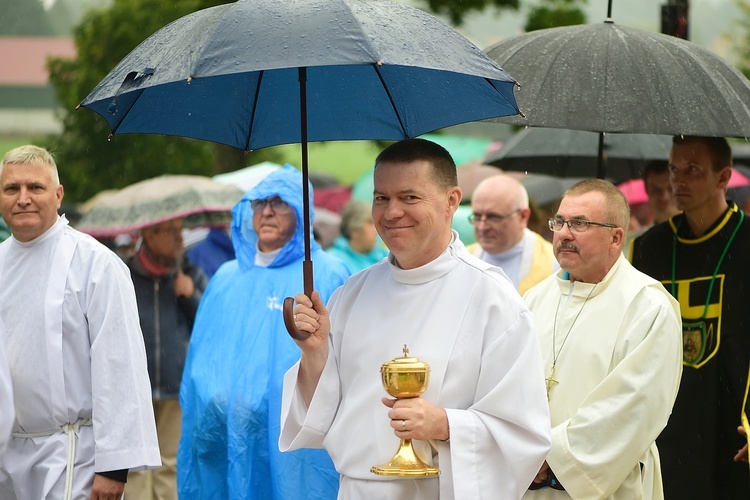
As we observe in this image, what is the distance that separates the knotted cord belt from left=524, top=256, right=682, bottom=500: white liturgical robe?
6.84ft

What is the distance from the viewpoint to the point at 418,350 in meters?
4.17

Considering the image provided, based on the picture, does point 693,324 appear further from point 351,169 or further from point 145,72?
point 351,169

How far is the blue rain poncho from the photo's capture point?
6.91m

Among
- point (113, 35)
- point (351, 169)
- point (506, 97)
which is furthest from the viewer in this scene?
point (351, 169)

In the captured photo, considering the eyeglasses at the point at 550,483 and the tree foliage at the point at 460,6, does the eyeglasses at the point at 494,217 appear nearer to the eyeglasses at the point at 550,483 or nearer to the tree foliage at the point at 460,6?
the eyeglasses at the point at 550,483

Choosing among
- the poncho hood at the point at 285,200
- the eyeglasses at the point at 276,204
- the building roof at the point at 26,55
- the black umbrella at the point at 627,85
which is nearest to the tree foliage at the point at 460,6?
the poncho hood at the point at 285,200

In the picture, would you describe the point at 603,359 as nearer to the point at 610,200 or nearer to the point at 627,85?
the point at 610,200

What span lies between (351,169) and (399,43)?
42.4m

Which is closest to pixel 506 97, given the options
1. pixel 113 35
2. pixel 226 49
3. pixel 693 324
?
pixel 226 49

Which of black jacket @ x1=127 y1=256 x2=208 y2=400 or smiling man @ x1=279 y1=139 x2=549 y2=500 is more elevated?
smiling man @ x1=279 y1=139 x2=549 y2=500

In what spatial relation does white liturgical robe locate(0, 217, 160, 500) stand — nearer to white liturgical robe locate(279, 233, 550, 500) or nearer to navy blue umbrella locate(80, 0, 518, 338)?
navy blue umbrella locate(80, 0, 518, 338)

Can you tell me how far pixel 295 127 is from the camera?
5.24 metres

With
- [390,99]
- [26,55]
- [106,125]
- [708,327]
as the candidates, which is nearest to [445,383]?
[390,99]

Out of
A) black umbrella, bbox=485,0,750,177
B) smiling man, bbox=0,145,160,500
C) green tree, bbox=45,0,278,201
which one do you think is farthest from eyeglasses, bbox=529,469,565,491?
green tree, bbox=45,0,278,201
